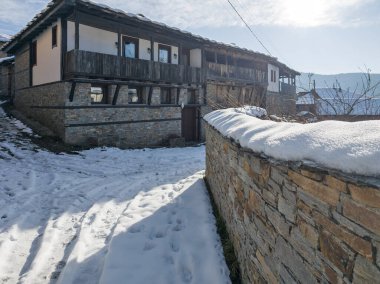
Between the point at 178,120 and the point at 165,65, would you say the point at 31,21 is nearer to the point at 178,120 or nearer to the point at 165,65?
the point at 165,65

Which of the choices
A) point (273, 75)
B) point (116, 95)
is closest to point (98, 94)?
point (116, 95)

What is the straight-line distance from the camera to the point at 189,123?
58.6 feet

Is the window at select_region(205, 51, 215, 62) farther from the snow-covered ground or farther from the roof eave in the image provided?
the snow-covered ground

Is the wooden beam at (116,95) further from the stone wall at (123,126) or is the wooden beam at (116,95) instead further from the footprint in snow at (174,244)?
the footprint in snow at (174,244)

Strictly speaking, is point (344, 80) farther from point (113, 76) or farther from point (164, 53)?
point (113, 76)

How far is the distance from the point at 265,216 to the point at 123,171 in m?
7.27

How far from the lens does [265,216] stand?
2754 mm

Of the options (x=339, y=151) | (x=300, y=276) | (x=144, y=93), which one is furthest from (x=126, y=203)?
(x=144, y=93)

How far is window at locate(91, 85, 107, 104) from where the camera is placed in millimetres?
13086

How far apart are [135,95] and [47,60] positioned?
4.18 metres

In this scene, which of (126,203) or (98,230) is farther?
(126,203)

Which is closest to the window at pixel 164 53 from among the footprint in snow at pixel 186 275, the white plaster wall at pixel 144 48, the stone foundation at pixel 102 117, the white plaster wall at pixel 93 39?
the white plaster wall at pixel 144 48

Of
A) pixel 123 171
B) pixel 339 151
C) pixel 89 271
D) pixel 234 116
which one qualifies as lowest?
pixel 89 271

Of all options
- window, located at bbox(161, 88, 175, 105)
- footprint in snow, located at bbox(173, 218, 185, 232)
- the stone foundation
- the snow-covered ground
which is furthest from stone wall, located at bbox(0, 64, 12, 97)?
footprint in snow, located at bbox(173, 218, 185, 232)
